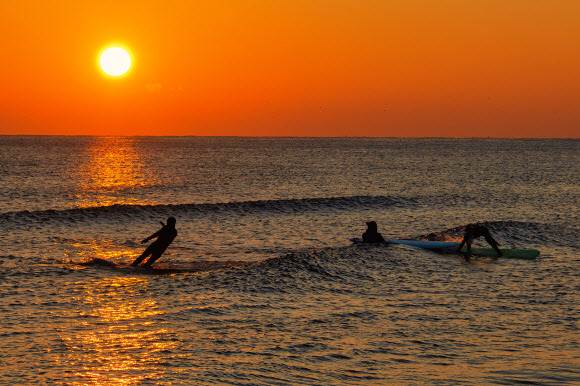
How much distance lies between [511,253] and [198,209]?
79.1ft

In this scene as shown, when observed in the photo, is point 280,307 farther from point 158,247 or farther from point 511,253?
point 511,253

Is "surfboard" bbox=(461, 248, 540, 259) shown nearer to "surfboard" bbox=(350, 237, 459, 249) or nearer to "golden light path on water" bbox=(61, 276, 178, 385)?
"surfboard" bbox=(350, 237, 459, 249)

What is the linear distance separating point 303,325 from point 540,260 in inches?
551

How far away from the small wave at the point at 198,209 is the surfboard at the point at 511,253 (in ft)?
63.1

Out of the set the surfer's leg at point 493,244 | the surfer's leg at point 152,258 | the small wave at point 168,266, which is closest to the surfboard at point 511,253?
the surfer's leg at point 493,244

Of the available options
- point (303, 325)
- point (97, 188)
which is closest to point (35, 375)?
point (303, 325)

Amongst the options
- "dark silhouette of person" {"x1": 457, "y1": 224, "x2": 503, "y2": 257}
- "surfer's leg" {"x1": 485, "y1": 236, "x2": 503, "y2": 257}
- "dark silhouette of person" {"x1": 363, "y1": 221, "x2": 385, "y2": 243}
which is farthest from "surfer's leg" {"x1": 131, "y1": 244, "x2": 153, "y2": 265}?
"surfer's leg" {"x1": 485, "y1": 236, "x2": 503, "y2": 257}

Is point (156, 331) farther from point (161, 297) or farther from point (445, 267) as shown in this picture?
point (445, 267)

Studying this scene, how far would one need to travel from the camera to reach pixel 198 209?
150 ft

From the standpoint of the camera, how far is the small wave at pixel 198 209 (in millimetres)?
39513

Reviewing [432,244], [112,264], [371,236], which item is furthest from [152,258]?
[432,244]

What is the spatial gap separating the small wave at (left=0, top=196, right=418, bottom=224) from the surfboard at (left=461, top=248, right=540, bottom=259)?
63.1ft

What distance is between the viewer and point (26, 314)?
1678cm

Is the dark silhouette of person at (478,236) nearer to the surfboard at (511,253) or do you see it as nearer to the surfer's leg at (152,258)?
the surfboard at (511,253)
